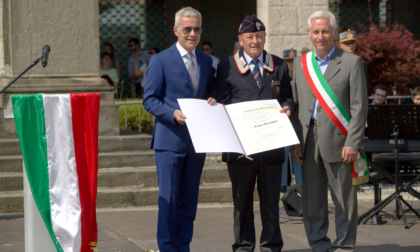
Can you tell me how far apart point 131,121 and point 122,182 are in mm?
2570

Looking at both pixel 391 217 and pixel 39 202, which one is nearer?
pixel 39 202

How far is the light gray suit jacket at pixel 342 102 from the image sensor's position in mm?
6656

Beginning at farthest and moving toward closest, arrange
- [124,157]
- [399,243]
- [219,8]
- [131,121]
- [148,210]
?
[219,8]
[131,121]
[124,157]
[148,210]
[399,243]

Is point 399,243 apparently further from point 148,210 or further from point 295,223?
point 148,210

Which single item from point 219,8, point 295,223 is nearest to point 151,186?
point 295,223

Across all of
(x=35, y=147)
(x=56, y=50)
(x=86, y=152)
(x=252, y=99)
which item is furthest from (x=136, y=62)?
(x=35, y=147)

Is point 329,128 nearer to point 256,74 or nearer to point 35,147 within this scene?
point 256,74

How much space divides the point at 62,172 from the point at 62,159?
0.09 meters

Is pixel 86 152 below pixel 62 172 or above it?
above

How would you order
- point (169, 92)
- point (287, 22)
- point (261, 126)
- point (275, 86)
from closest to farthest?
point (261, 126)
point (169, 92)
point (275, 86)
point (287, 22)

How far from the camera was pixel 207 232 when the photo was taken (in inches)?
337

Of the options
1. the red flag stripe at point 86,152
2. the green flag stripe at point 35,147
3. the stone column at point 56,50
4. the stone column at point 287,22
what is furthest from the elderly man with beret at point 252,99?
the stone column at point 287,22

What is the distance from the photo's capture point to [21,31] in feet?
35.8

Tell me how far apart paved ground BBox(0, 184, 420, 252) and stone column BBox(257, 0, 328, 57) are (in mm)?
3906
